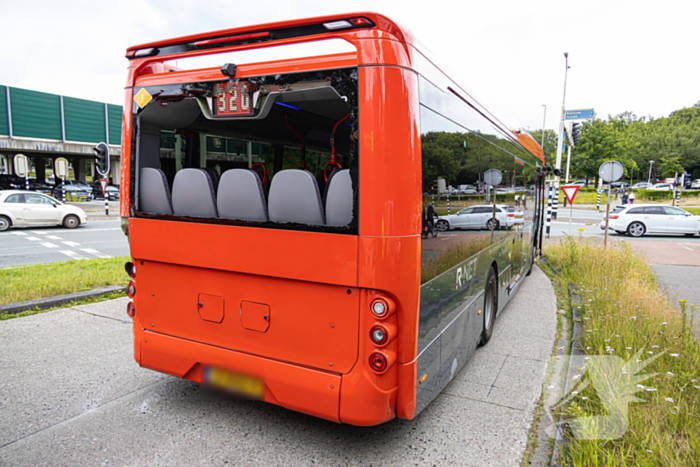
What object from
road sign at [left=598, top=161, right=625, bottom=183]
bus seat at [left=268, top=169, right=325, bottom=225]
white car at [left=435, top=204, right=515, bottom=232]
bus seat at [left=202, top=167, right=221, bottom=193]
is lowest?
white car at [left=435, top=204, right=515, bottom=232]

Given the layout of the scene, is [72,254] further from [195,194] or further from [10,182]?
[10,182]

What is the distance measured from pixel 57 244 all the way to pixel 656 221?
74.8ft

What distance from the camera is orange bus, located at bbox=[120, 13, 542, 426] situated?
8.54 feet

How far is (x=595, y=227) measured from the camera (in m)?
23.5

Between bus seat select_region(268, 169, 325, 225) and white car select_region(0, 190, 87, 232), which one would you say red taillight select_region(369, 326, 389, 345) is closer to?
bus seat select_region(268, 169, 325, 225)

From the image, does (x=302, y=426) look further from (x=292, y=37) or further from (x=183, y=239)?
(x=292, y=37)

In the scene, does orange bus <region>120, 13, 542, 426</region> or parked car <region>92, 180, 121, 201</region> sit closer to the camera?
orange bus <region>120, 13, 542, 426</region>

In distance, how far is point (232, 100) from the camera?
2982 mm

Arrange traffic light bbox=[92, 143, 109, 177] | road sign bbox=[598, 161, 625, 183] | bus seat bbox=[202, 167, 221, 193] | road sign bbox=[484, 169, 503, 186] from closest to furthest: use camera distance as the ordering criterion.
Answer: bus seat bbox=[202, 167, 221, 193]
road sign bbox=[484, 169, 503, 186]
road sign bbox=[598, 161, 625, 183]
traffic light bbox=[92, 143, 109, 177]

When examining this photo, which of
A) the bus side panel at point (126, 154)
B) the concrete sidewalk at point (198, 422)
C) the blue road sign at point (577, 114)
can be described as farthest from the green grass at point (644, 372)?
the blue road sign at point (577, 114)

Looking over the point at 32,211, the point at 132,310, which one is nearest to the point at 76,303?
the point at 132,310

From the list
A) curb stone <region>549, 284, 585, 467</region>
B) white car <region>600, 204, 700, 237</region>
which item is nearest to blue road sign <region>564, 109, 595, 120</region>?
white car <region>600, 204, 700, 237</region>

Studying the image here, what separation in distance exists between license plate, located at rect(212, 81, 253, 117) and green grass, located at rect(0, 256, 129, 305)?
513 centimetres

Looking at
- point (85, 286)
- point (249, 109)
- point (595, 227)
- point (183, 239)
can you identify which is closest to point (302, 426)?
point (183, 239)
